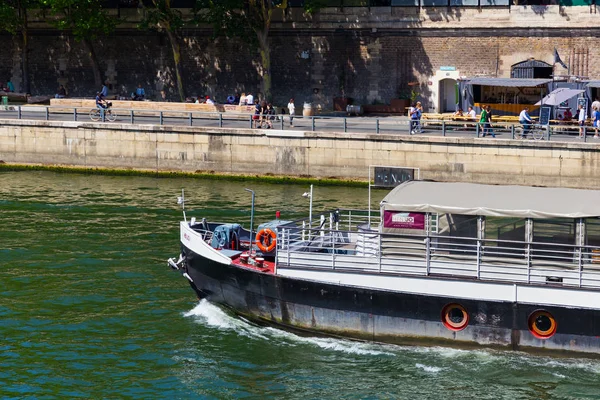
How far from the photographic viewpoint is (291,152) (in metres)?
44.5

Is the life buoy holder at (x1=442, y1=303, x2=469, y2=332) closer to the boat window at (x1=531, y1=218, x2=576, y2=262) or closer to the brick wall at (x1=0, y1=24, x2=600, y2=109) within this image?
the boat window at (x1=531, y1=218, x2=576, y2=262)

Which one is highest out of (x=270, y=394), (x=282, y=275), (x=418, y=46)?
(x=418, y=46)

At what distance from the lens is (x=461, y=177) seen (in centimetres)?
4172

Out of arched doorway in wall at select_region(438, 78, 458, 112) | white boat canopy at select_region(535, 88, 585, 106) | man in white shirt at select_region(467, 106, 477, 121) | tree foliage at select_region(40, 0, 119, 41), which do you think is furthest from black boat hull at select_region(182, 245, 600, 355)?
tree foliage at select_region(40, 0, 119, 41)

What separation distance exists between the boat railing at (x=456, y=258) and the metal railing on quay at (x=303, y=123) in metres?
18.4

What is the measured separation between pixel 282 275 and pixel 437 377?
3985 millimetres

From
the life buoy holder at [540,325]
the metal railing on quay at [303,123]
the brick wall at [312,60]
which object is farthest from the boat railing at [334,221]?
the brick wall at [312,60]

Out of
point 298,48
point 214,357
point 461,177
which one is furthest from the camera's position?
point 298,48

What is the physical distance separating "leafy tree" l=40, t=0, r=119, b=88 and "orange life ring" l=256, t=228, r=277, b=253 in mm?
33054

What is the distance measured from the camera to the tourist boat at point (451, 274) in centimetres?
2206

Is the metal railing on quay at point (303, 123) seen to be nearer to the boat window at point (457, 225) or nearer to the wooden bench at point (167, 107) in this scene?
the wooden bench at point (167, 107)

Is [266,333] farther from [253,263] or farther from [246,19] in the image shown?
[246,19]

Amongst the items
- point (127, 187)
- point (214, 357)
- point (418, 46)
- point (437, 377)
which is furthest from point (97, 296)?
point (418, 46)

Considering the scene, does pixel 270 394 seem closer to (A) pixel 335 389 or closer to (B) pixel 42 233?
(A) pixel 335 389
